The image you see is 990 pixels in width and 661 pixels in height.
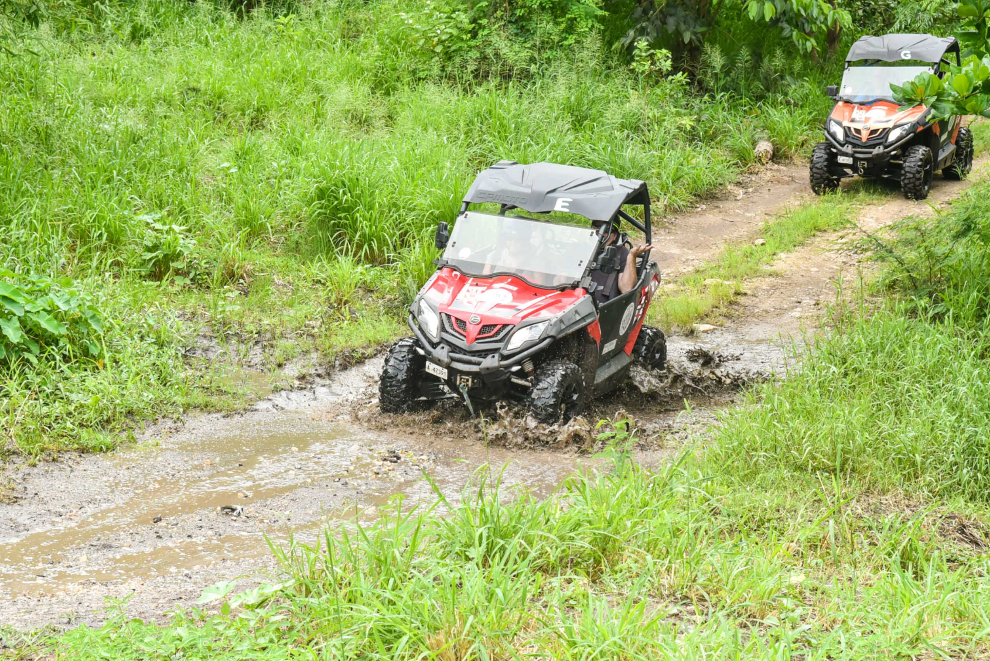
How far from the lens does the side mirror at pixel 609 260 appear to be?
6.32 meters

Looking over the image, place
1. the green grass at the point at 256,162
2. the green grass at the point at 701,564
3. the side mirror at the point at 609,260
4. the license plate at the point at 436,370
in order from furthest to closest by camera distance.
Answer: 1. the green grass at the point at 256,162
2. the side mirror at the point at 609,260
3. the license plate at the point at 436,370
4. the green grass at the point at 701,564

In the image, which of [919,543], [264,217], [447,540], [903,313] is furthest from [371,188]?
[919,543]

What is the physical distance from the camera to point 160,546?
4891 mm

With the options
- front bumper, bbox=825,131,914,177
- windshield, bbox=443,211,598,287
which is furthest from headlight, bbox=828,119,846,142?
windshield, bbox=443,211,598,287

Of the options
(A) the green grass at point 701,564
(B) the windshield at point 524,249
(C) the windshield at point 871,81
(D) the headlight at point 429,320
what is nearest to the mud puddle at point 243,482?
(A) the green grass at point 701,564

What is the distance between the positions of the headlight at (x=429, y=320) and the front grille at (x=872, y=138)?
7.39 m

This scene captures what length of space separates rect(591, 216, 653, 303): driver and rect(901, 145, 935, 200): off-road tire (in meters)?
6.04

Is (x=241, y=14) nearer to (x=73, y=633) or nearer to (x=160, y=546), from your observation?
(x=160, y=546)

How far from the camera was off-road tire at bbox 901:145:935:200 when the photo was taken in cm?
1145

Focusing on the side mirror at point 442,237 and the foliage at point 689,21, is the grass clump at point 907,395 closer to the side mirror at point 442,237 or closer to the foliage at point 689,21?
the side mirror at point 442,237

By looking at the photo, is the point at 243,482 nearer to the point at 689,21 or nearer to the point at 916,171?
the point at 916,171

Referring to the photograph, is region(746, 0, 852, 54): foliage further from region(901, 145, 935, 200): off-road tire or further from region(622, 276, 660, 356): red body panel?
region(622, 276, 660, 356): red body panel

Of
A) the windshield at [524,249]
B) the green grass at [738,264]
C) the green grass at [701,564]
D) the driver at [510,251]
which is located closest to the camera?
the green grass at [701,564]

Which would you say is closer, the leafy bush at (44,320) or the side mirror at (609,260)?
the side mirror at (609,260)
